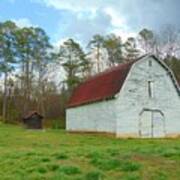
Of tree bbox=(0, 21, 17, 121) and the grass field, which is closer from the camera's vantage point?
the grass field

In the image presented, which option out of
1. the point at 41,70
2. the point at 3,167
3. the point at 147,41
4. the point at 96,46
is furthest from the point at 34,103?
the point at 3,167

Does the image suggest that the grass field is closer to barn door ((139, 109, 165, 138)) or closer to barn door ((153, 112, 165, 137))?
barn door ((139, 109, 165, 138))

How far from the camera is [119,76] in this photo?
133ft

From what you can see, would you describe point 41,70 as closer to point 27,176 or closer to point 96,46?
point 96,46

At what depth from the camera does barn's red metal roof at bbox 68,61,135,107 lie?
39938mm

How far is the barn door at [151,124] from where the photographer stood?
39.7m

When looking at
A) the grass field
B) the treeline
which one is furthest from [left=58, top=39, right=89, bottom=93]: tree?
the grass field

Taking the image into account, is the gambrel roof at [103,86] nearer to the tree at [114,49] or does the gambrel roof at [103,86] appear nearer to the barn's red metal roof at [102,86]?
the barn's red metal roof at [102,86]

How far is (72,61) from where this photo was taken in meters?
74.9

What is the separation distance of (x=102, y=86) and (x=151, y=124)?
6.19m

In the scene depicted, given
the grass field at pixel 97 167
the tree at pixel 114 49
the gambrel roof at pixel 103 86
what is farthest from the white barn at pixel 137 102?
Answer: the tree at pixel 114 49

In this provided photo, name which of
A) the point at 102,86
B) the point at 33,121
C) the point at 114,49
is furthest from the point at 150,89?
the point at 114,49

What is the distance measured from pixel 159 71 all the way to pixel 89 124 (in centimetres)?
830

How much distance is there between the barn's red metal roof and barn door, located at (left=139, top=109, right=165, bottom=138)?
3.38 metres
